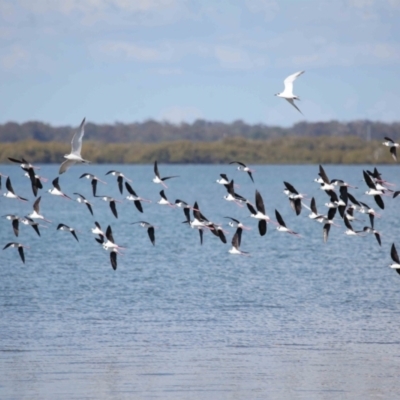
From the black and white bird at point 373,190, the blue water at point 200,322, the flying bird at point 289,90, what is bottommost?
the blue water at point 200,322

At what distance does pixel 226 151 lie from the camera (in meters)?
89.6

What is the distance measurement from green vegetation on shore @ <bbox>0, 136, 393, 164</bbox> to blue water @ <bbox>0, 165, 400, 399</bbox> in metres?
56.6

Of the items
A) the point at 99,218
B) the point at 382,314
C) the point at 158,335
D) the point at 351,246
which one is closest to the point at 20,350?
the point at 158,335

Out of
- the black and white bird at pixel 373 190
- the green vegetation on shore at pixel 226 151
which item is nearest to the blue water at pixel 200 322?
the black and white bird at pixel 373 190

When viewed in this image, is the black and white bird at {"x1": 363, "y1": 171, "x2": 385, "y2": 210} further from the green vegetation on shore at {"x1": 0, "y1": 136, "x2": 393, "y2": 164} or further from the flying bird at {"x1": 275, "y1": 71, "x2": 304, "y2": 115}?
the green vegetation on shore at {"x1": 0, "y1": 136, "x2": 393, "y2": 164}

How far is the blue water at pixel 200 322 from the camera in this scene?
12.9m

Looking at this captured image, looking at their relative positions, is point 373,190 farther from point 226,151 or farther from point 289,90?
point 226,151

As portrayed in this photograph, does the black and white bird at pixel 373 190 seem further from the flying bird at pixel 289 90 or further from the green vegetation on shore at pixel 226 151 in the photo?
the green vegetation on shore at pixel 226 151

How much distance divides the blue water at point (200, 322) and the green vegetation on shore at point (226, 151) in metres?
56.6

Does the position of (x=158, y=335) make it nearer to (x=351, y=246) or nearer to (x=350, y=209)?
(x=350, y=209)

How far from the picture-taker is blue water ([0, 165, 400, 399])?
42.2 feet

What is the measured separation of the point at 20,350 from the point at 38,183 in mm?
3181

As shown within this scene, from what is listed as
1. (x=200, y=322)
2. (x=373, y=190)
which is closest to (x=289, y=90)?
(x=373, y=190)

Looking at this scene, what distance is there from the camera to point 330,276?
72.6ft
